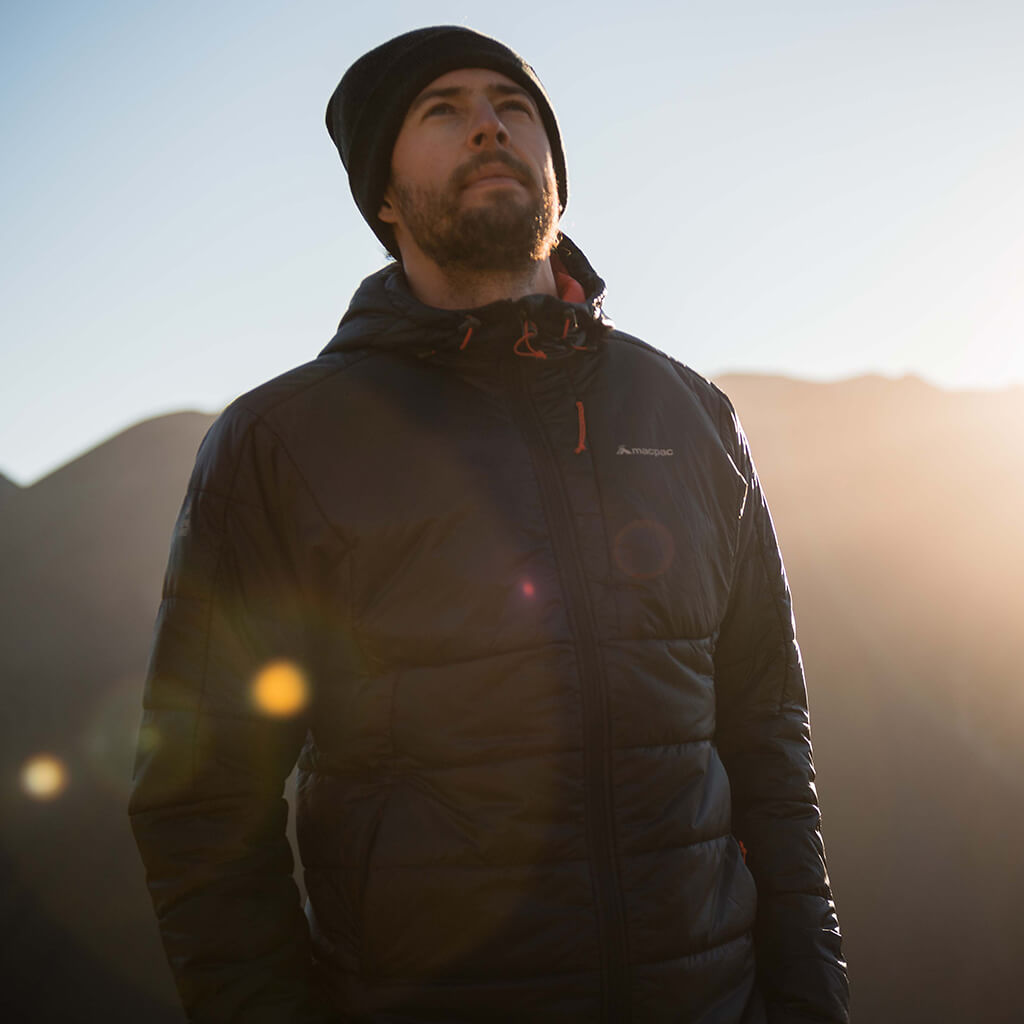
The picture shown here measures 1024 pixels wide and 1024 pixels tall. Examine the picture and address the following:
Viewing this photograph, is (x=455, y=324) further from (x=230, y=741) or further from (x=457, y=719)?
(x=230, y=741)

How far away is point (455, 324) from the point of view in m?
1.84

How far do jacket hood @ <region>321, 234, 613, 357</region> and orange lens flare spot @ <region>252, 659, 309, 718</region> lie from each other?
2.51ft

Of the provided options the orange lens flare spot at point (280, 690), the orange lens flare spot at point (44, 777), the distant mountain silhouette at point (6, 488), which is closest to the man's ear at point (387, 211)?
the orange lens flare spot at point (280, 690)

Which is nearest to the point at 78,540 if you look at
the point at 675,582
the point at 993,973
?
the point at 675,582

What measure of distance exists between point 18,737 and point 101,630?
1.39m

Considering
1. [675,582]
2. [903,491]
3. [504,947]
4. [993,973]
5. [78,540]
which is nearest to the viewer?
[504,947]

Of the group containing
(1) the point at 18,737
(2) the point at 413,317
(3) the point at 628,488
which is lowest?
(1) the point at 18,737

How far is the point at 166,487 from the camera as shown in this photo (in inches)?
422

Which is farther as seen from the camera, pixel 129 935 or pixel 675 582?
pixel 129 935

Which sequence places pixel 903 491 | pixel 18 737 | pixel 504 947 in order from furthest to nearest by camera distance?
pixel 903 491
pixel 18 737
pixel 504 947

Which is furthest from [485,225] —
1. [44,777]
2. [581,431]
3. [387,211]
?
[44,777]

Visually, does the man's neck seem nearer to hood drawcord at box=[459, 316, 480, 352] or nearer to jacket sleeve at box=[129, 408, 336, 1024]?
hood drawcord at box=[459, 316, 480, 352]

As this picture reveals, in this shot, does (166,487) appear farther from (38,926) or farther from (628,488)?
(628,488)

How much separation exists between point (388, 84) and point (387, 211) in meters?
0.33
